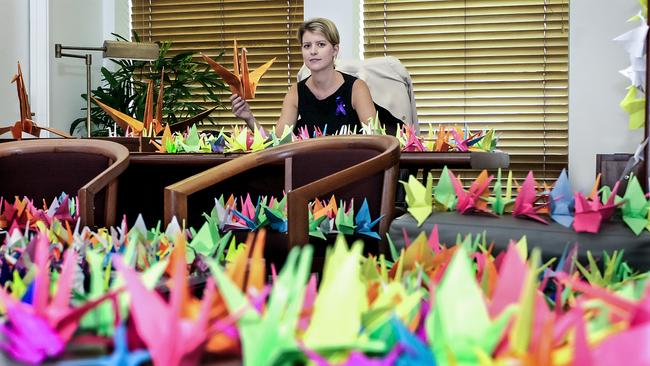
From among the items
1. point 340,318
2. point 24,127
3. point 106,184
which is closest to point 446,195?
point 340,318

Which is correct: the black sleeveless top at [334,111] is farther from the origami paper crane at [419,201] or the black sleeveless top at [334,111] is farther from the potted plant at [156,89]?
the origami paper crane at [419,201]

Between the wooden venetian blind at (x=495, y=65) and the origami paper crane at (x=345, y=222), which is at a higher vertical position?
the wooden venetian blind at (x=495, y=65)

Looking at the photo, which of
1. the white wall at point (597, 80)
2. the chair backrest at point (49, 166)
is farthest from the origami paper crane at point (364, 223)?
the white wall at point (597, 80)

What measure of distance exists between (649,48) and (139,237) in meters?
0.43

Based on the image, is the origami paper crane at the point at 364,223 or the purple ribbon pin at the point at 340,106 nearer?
the origami paper crane at the point at 364,223

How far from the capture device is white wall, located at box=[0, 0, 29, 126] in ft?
13.1

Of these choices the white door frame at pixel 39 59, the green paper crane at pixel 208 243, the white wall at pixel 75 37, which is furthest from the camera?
the white wall at pixel 75 37

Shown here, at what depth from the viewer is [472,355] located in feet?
0.94

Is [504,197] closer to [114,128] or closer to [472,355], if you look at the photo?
[472,355]

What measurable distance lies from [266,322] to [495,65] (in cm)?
417

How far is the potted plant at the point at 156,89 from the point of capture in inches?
176

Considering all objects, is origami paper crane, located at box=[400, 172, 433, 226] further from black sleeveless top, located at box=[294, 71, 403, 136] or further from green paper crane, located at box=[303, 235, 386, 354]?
black sleeveless top, located at box=[294, 71, 403, 136]

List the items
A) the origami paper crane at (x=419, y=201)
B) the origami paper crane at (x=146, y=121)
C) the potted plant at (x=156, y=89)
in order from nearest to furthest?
the origami paper crane at (x=419, y=201), the origami paper crane at (x=146, y=121), the potted plant at (x=156, y=89)

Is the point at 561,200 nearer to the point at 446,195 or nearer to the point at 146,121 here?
the point at 446,195
